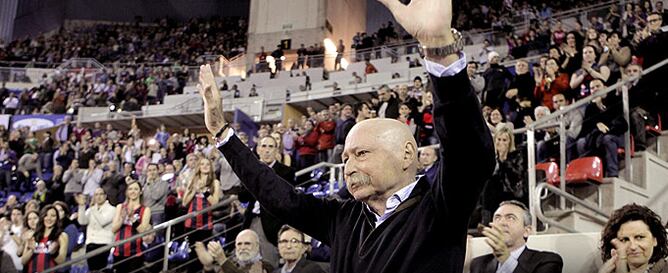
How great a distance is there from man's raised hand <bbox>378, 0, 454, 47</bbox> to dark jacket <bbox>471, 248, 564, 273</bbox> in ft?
Result: 6.27

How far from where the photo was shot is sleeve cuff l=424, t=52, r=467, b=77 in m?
1.51

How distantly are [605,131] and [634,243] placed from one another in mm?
2560

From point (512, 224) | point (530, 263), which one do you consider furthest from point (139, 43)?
point (530, 263)

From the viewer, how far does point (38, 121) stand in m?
18.2

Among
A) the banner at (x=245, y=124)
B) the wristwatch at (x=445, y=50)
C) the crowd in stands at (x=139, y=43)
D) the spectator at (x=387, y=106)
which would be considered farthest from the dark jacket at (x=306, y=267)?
the crowd in stands at (x=139, y=43)

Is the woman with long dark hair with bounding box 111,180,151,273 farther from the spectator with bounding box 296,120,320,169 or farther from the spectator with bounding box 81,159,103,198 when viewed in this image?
the spectator with bounding box 81,159,103,198

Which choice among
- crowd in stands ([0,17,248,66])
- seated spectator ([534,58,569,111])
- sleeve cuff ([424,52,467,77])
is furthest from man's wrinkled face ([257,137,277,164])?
crowd in stands ([0,17,248,66])

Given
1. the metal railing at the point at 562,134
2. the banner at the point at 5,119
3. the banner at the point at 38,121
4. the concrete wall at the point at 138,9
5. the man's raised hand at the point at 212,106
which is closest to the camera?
the man's raised hand at the point at 212,106

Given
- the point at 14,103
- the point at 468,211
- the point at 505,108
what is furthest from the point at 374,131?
the point at 14,103

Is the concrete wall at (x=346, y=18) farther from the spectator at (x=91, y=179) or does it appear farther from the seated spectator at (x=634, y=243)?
the seated spectator at (x=634, y=243)

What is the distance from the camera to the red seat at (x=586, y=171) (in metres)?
5.13

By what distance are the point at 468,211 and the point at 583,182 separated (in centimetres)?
389

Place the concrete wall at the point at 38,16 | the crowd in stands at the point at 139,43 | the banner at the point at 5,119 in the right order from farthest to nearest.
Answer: the concrete wall at the point at 38,16 → the crowd in stands at the point at 139,43 → the banner at the point at 5,119

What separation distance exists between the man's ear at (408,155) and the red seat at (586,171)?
3.66m
